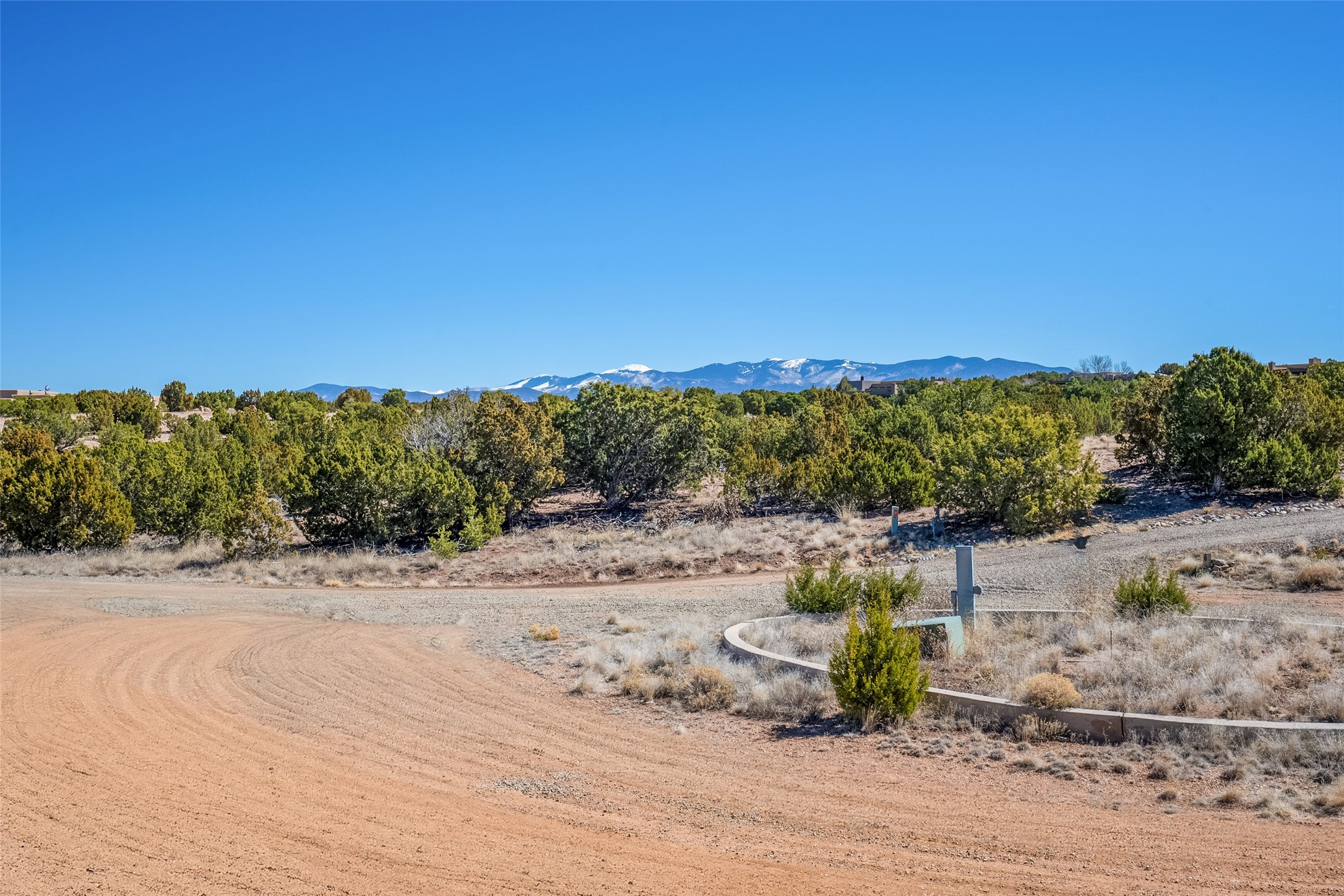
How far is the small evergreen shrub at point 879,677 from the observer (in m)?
8.62

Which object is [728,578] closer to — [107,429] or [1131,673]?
[1131,673]

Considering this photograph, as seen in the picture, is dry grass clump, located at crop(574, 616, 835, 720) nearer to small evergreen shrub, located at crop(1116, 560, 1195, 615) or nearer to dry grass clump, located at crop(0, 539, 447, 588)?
small evergreen shrub, located at crop(1116, 560, 1195, 615)

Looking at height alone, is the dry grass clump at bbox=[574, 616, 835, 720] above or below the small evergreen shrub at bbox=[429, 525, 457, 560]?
below

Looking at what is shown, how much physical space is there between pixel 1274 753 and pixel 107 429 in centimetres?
5624

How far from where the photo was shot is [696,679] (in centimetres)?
1029

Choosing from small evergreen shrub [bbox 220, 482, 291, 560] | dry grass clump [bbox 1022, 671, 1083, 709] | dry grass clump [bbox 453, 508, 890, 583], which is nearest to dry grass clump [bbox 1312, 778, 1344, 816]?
dry grass clump [bbox 1022, 671, 1083, 709]

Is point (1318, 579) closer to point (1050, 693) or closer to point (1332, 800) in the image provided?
point (1050, 693)

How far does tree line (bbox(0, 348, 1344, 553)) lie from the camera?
23312 mm

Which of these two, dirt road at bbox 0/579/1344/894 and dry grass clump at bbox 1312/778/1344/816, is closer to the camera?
dirt road at bbox 0/579/1344/894

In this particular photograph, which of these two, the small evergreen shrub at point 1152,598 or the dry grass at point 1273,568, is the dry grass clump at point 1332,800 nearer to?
the small evergreen shrub at point 1152,598

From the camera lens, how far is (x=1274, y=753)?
6.99 meters

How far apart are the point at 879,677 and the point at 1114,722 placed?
2.14 meters

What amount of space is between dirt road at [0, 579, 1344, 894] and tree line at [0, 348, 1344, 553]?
15.2 metres

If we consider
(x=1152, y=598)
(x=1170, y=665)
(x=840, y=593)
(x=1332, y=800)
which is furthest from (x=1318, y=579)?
(x=1332, y=800)
